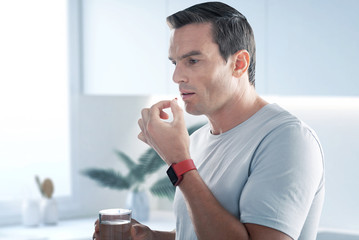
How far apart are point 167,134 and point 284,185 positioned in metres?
0.29

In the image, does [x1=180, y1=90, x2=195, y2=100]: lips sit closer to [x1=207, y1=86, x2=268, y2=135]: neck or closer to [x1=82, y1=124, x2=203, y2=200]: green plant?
[x1=207, y1=86, x2=268, y2=135]: neck

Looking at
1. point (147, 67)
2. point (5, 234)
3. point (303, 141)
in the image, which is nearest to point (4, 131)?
point (5, 234)

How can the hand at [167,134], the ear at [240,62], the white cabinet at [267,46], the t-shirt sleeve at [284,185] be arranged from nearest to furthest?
the t-shirt sleeve at [284,185] → the hand at [167,134] → the ear at [240,62] → the white cabinet at [267,46]

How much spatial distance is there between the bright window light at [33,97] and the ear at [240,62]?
2.05 meters

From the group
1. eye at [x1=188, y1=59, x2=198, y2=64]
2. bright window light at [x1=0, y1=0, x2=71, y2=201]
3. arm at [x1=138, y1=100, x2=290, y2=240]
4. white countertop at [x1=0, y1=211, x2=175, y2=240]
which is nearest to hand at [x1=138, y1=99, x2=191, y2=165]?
arm at [x1=138, y1=100, x2=290, y2=240]

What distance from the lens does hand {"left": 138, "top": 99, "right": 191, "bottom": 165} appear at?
4.09 ft

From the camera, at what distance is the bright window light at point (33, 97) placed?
3127 mm

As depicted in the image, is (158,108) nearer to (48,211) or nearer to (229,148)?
(229,148)

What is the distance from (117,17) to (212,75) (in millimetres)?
1887

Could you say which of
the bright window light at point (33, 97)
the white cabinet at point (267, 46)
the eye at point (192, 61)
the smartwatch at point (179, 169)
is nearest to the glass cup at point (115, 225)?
the smartwatch at point (179, 169)

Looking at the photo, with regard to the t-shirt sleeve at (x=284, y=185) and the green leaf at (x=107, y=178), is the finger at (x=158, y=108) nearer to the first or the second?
the t-shirt sleeve at (x=284, y=185)

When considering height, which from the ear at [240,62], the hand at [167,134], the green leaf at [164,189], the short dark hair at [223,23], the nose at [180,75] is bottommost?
the green leaf at [164,189]

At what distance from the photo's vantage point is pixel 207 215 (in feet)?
3.78

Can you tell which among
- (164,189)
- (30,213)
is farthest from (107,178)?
(30,213)
